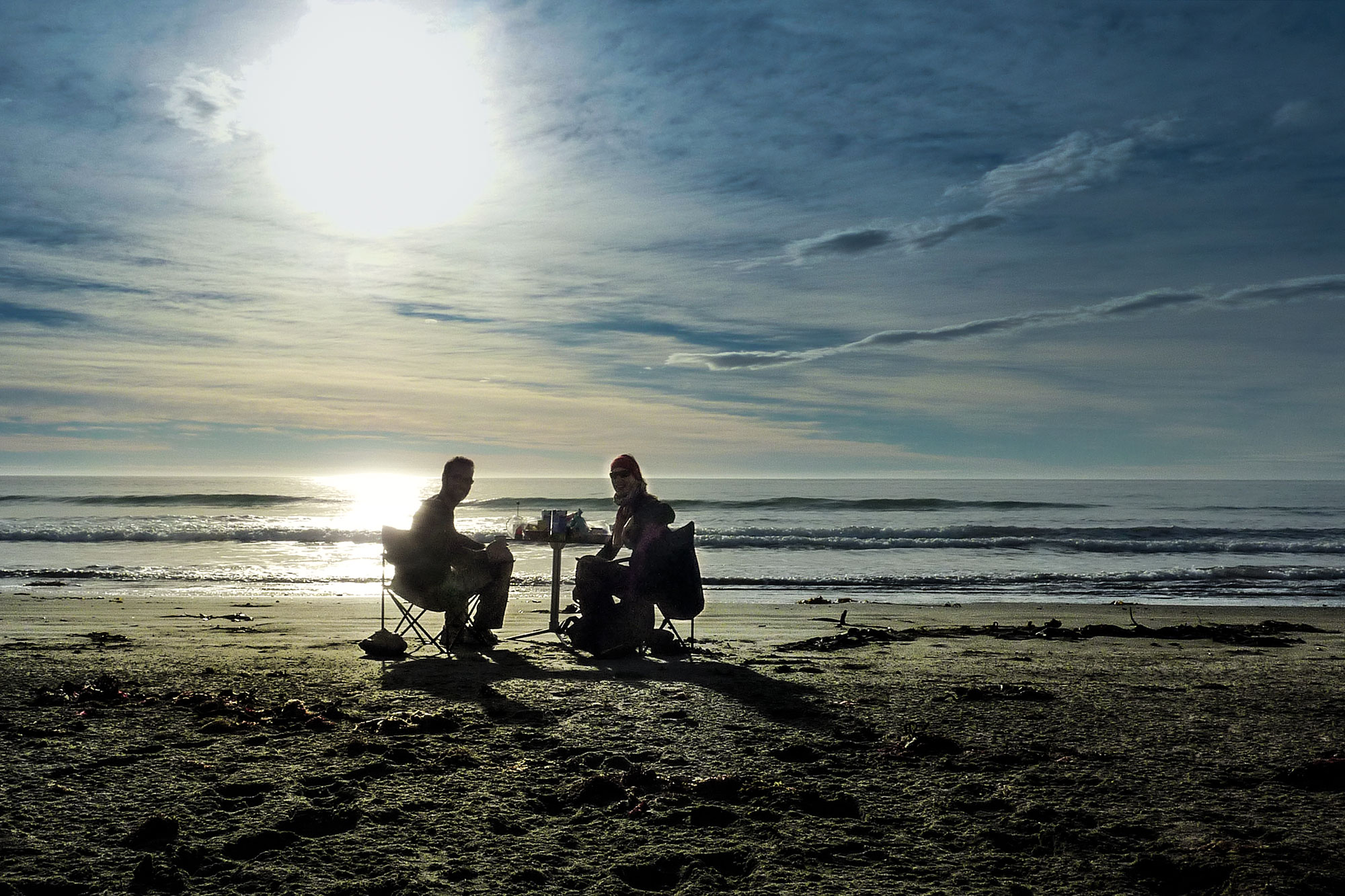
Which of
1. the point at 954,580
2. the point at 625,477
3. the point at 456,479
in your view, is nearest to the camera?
the point at 625,477

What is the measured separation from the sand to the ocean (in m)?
3.75

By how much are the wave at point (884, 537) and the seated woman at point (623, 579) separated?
16.0m

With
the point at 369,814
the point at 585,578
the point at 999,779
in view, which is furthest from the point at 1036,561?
the point at 369,814

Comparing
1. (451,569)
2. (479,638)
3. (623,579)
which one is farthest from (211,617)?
(623,579)

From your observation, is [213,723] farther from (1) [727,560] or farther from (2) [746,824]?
(1) [727,560]

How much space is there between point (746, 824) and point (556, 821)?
2.11 ft

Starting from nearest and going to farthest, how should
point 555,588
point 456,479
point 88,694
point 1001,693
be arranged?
point 88,694, point 1001,693, point 456,479, point 555,588

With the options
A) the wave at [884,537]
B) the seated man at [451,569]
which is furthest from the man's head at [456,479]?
the wave at [884,537]

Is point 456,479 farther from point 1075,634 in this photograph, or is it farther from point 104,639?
point 1075,634

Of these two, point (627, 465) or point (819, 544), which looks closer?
point (627, 465)

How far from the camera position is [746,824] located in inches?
111

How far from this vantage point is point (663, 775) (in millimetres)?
3320

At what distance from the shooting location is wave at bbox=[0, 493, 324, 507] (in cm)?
4166

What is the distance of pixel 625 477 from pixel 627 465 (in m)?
0.09
